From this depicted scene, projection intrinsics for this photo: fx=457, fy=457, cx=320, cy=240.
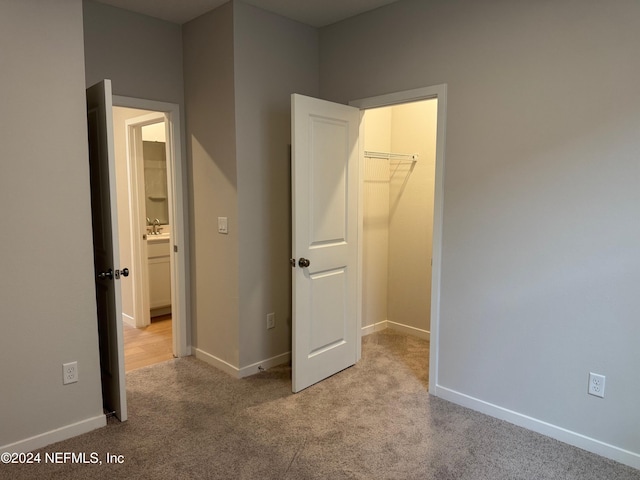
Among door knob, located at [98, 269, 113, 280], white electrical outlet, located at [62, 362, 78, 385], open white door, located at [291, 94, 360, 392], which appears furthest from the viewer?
open white door, located at [291, 94, 360, 392]

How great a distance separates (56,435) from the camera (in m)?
2.48

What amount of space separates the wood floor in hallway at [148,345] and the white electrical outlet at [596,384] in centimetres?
302

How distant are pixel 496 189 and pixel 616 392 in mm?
1229

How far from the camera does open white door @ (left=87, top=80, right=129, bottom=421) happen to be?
254 cm

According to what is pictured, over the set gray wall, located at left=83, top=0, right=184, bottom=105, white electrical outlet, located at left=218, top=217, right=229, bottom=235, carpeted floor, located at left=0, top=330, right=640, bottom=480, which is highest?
gray wall, located at left=83, top=0, right=184, bottom=105

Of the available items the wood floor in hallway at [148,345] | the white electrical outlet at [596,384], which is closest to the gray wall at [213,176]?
the wood floor in hallway at [148,345]

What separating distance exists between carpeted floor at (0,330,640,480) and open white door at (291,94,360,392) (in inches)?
9.6

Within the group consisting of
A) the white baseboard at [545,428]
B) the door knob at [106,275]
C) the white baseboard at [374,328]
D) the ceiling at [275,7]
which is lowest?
the white baseboard at [545,428]

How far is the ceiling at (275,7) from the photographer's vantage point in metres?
Result: 3.09

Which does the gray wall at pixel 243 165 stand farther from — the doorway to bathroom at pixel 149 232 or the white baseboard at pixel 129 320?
the white baseboard at pixel 129 320

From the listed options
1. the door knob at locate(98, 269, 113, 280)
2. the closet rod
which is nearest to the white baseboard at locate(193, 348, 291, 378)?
the door knob at locate(98, 269, 113, 280)

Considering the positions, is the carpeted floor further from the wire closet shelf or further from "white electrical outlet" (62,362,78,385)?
the wire closet shelf

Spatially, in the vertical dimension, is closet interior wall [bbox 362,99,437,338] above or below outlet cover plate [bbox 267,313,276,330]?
above

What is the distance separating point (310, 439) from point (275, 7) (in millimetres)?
2825
